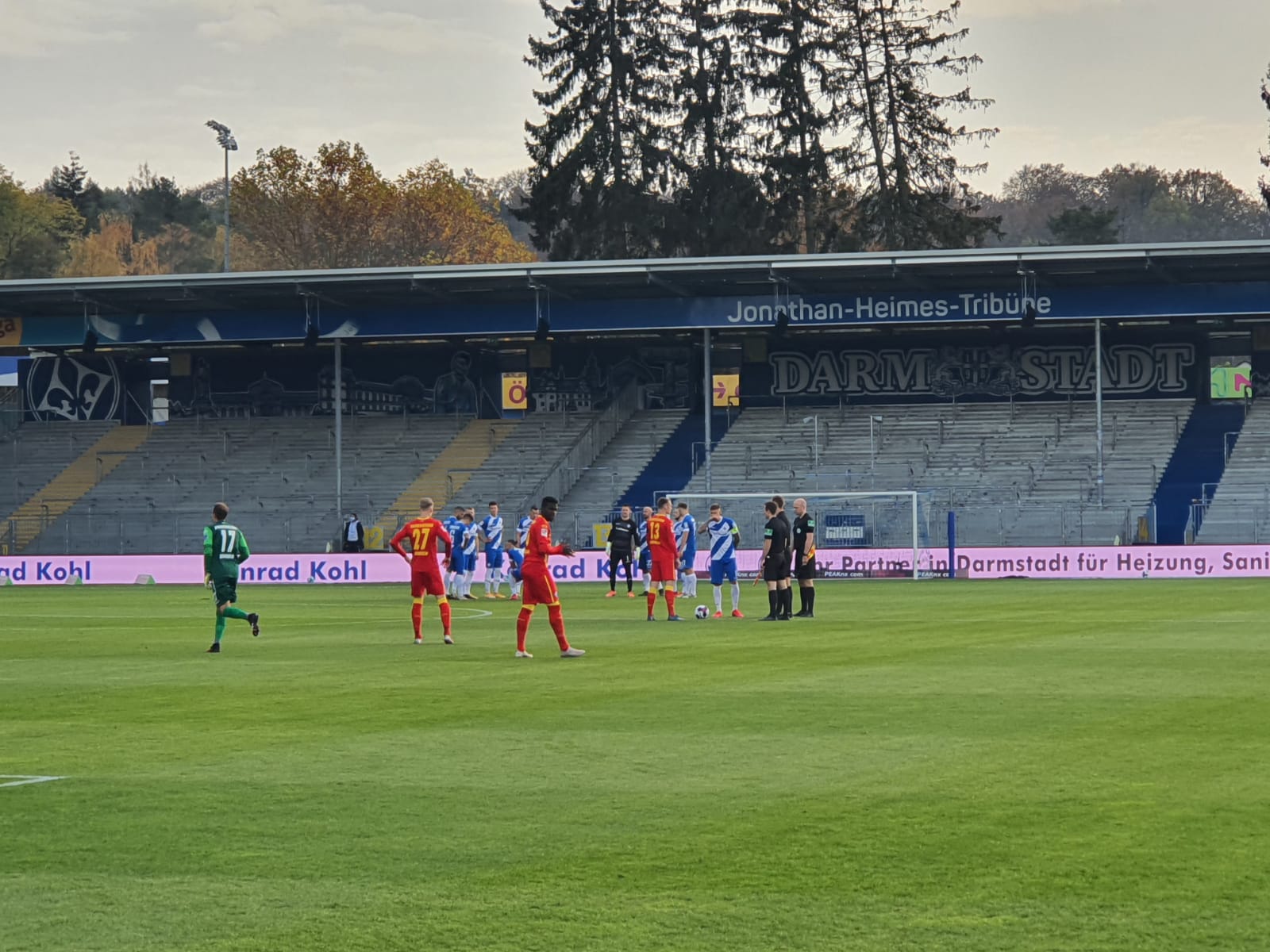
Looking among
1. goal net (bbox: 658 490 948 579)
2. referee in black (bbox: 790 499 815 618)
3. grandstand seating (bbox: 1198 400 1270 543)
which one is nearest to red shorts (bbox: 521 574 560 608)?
referee in black (bbox: 790 499 815 618)

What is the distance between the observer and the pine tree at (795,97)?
254 feet

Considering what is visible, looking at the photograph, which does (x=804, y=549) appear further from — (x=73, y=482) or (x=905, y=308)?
(x=73, y=482)

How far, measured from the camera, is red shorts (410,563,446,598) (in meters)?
24.3

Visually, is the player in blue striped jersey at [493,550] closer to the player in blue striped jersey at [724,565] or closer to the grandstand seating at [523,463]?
the player in blue striped jersey at [724,565]

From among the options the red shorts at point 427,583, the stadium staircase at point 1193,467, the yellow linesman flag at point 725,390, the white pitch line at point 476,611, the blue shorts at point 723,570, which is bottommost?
the white pitch line at point 476,611

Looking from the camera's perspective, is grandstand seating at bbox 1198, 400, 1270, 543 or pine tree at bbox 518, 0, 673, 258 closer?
→ grandstand seating at bbox 1198, 400, 1270, 543

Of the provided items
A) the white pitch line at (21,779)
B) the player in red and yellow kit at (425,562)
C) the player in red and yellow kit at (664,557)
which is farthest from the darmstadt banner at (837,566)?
the white pitch line at (21,779)

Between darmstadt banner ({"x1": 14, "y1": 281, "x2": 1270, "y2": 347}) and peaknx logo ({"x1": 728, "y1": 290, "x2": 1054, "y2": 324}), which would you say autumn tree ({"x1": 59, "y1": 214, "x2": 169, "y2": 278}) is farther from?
peaknx logo ({"x1": 728, "y1": 290, "x2": 1054, "y2": 324})

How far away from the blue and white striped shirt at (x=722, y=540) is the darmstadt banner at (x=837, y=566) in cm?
1159

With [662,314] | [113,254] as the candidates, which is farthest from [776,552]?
[113,254]

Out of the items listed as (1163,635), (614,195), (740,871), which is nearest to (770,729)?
(740,871)

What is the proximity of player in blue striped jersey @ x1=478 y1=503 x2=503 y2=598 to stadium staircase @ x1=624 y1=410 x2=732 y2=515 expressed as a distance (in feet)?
45.5

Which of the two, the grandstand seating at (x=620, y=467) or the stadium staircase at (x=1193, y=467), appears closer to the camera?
the stadium staircase at (x=1193, y=467)

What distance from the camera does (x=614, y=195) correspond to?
77.2 metres
